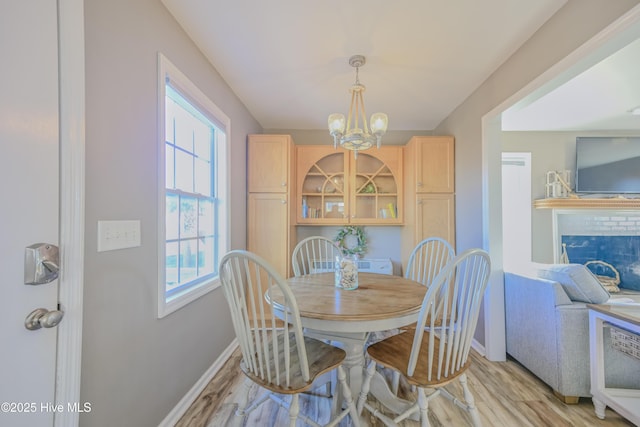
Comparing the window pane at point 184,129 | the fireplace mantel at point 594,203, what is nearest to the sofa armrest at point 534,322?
the fireplace mantel at point 594,203

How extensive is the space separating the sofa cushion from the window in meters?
2.56

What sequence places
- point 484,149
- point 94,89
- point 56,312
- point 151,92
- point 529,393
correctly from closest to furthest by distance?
point 56,312 < point 94,89 < point 151,92 < point 529,393 < point 484,149

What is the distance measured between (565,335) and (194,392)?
Result: 2484mm

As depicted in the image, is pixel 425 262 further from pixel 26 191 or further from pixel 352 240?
pixel 26 191

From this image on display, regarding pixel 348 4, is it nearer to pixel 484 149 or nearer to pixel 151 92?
pixel 151 92

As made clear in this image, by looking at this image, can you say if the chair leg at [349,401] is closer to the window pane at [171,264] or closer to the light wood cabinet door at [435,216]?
the window pane at [171,264]

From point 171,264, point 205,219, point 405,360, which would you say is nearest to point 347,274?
point 405,360

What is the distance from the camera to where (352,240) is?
3586 mm

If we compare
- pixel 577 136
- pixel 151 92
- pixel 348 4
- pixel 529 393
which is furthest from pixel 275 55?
pixel 577 136

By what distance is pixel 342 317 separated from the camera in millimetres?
1231

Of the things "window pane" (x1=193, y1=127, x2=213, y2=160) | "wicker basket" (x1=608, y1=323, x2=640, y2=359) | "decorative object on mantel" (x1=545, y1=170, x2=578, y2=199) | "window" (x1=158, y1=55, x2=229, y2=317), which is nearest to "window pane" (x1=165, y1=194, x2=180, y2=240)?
"window" (x1=158, y1=55, x2=229, y2=317)

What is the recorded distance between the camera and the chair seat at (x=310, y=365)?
114cm

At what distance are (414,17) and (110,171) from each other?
6.14 feet

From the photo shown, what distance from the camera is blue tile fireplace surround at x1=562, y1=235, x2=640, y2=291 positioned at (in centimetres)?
340
